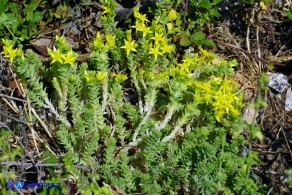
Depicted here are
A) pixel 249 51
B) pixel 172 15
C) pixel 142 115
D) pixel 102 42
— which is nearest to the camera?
pixel 142 115

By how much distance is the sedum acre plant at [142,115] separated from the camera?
3182 millimetres

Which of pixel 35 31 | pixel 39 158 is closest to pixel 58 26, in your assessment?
pixel 35 31

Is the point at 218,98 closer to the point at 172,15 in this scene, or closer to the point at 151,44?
the point at 151,44

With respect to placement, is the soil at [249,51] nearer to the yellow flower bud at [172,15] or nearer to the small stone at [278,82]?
the small stone at [278,82]

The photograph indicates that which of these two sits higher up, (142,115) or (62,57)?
(62,57)

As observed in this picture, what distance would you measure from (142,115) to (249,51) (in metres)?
1.29

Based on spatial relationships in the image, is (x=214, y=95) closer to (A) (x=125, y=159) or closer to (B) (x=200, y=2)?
(A) (x=125, y=159)

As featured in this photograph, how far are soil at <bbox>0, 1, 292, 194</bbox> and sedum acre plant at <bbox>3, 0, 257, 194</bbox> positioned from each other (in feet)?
0.85

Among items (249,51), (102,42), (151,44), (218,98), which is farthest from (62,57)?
(249,51)

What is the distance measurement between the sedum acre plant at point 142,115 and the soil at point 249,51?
0.26 metres

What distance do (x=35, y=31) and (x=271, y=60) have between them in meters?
1.88

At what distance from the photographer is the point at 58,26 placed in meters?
4.38

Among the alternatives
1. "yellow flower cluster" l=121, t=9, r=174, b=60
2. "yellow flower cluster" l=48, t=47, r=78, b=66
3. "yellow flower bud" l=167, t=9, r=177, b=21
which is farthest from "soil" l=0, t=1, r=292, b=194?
"yellow flower cluster" l=121, t=9, r=174, b=60

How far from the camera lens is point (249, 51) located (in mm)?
4402
